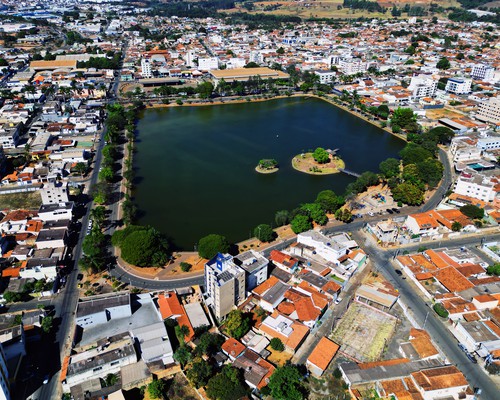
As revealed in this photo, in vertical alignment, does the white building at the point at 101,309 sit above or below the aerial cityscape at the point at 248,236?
above

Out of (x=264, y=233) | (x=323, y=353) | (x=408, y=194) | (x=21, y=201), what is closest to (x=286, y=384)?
(x=323, y=353)

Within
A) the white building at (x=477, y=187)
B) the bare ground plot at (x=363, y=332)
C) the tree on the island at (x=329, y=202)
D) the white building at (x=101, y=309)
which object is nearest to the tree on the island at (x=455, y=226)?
the white building at (x=477, y=187)

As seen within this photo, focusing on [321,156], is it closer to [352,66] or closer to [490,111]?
[490,111]

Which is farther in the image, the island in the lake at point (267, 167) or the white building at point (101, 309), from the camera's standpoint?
the island in the lake at point (267, 167)

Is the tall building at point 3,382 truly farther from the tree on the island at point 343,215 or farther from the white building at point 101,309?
the tree on the island at point 343,215

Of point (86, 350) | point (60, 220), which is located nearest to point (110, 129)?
point (60, 220)

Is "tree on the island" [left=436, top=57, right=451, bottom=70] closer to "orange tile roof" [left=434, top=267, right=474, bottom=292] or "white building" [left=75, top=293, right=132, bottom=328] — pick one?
"orange tile roof" [left=434, top=267, right=474, bottom=292]
